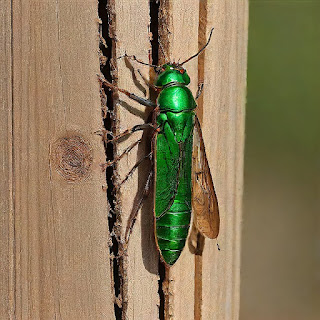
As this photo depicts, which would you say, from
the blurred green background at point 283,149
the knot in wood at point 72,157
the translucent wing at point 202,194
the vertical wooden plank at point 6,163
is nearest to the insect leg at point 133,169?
the knot in wood at point 72,157

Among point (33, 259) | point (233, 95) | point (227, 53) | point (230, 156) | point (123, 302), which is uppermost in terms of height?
point (227, 53)

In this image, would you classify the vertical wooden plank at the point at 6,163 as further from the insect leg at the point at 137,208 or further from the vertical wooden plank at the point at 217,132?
the vertical wooden plank at the point at 217,132

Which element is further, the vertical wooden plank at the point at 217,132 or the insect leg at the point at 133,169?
the vertical wooden plank at the point at 217,132

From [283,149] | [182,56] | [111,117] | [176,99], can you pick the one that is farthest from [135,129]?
[283,149]

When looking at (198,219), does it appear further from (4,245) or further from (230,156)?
(4,245)

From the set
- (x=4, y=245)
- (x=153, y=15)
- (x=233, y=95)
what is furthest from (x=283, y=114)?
(x=4, y=245)

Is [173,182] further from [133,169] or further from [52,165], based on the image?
[52,165]
